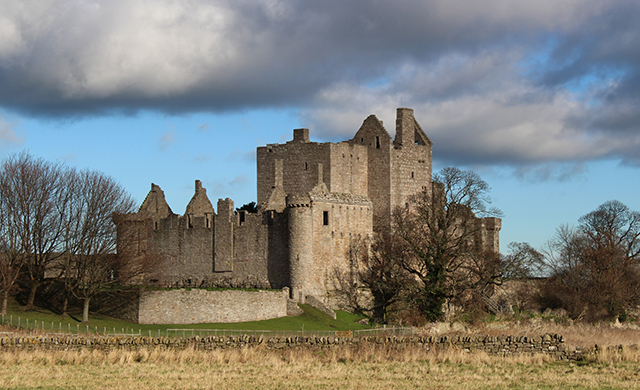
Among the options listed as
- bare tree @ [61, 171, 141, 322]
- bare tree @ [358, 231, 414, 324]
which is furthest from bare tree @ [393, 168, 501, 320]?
bare tree @ [61, 171, 141, 322]

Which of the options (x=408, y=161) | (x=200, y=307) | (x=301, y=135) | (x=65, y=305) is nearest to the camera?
(x=200, y=307)

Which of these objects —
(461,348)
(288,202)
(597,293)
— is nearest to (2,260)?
(288,202)

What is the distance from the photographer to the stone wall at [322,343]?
89.7 feet

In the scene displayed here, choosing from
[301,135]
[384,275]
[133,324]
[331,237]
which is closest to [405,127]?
[301,135]

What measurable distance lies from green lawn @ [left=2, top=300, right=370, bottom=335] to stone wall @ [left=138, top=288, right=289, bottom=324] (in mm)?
813

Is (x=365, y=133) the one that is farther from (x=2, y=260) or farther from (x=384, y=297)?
(x=2, y=260)

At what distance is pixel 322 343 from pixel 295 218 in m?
22.6

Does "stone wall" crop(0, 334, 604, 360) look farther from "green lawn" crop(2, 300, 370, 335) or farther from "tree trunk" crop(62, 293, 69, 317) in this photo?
"tree trunk" crop(62, 293, 69, 317)

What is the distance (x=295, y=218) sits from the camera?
50031 millimetres

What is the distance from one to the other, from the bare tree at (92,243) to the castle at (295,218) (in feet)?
5.02

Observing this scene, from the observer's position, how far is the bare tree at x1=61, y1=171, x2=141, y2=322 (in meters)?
45.0

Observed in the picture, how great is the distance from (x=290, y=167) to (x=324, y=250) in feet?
31.1

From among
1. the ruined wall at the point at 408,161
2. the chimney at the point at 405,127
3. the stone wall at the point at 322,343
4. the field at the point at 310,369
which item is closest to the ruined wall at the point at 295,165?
the ruined wall at the point at 408,161

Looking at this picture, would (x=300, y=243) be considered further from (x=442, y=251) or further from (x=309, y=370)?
(x=309, y=370)
